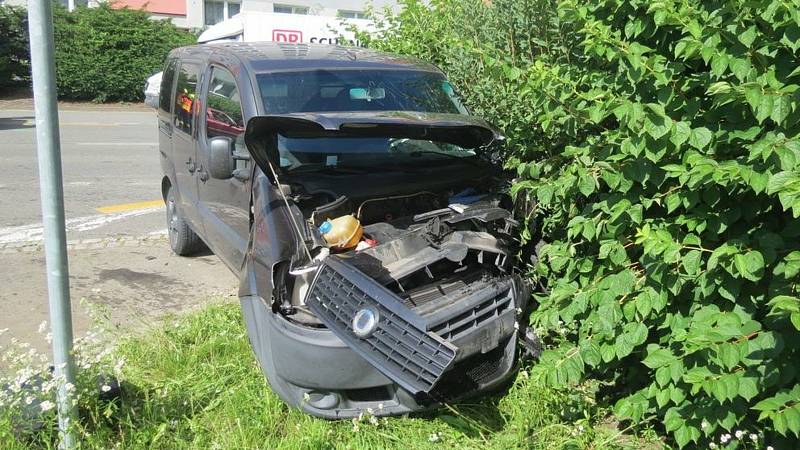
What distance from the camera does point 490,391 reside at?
3848 mm

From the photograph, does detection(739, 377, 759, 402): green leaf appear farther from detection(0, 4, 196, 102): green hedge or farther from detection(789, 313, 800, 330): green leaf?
detection(0, 4, 196, 102): green hedge

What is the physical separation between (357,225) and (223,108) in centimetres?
180

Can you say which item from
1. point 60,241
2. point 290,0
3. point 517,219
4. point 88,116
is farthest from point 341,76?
point 290,0

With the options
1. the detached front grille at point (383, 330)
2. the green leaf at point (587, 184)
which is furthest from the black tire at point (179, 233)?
the green leaf at point (587, 184)

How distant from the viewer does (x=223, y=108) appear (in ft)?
16.9

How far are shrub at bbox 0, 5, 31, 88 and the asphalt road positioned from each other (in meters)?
12.4

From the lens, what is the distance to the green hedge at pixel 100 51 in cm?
2348

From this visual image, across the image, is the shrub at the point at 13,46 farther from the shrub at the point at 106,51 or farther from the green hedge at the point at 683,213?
the green hedge at the point at 683,213

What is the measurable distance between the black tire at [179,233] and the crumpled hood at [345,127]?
269 centimetres

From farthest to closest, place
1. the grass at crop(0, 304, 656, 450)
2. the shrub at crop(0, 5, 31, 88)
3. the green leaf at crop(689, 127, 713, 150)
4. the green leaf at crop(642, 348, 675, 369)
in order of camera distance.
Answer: the shrub at crop(0, 5, 31, 88) → the grass at crop(0, 304, 656, 450) → the green leaf at crop(642, 348, 675, 369) → the green leaf at crop(689, 127, 713, 150)

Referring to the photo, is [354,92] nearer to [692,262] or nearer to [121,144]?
[692,262]

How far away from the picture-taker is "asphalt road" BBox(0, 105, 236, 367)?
5422mm

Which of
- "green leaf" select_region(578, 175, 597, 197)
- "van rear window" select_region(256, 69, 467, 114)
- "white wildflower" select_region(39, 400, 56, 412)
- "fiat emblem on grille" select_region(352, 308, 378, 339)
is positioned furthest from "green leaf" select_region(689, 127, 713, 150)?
"white wildflower" select_region(39, 400, 56, 412)

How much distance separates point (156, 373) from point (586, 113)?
2861 mm
